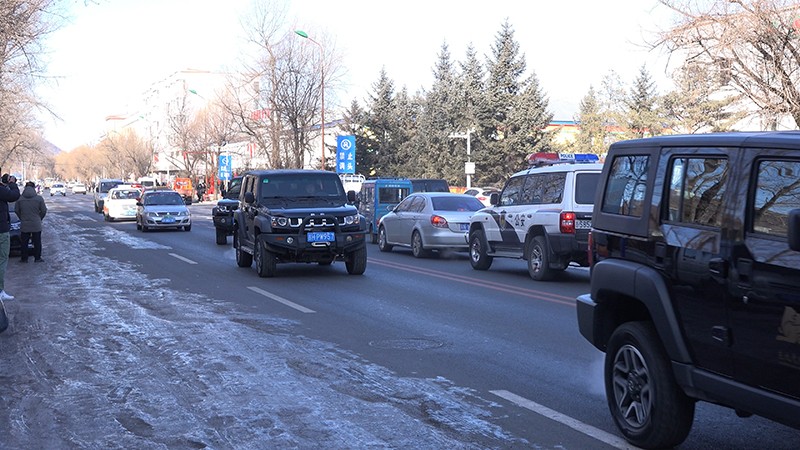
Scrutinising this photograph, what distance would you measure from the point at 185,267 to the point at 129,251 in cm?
558

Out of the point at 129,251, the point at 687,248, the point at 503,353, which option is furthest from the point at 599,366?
the point at 129,251

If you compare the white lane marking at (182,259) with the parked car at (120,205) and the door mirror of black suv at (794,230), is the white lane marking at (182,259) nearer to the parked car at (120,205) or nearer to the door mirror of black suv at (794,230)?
the door mirror of black suv at (794,230)

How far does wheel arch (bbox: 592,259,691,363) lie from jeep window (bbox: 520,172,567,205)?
29.3ft

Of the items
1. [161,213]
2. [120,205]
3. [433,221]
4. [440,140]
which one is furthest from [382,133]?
[433,221]

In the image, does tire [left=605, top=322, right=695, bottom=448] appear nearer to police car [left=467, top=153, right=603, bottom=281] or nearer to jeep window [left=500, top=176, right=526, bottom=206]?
police car [left=467, top=153, right=603, bottom=281]

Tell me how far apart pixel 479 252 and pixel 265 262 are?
4.26 meters

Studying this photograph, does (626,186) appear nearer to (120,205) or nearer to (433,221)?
(433,221)

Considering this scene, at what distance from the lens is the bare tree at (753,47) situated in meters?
19.9

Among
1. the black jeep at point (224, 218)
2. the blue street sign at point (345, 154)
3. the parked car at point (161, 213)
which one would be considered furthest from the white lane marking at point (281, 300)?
the blue street sign at point (345, 154)

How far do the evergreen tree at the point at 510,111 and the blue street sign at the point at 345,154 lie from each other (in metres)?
17.0

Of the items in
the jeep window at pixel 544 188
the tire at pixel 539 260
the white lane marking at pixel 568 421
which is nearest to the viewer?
the white lane marking at pixel 568 421

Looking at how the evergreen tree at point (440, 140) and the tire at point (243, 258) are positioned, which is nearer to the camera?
the tire at point (243, 258)

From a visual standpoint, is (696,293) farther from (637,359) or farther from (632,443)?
(632,443)

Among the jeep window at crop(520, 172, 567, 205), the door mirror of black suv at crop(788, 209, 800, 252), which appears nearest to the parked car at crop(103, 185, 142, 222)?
the jeep window at crop(520, 172, 567, 205)
